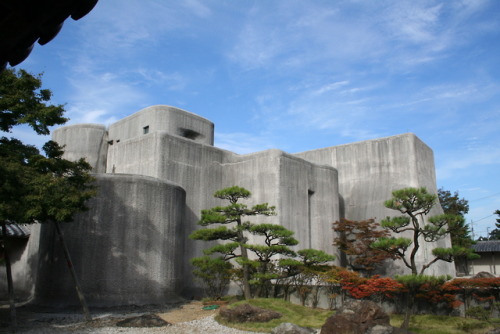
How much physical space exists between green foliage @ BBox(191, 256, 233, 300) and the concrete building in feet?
3.31

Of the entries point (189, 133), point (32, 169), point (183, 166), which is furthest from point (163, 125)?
point (32, 169)

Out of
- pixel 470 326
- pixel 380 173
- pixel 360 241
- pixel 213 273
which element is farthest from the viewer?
pixel 380 173

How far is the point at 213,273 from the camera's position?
15.4 metres

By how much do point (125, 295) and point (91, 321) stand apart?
2.58m

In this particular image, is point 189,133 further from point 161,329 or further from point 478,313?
point 478,313

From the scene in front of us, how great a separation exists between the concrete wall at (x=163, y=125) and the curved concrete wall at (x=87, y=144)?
773mm

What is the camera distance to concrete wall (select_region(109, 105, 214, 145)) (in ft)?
68.5

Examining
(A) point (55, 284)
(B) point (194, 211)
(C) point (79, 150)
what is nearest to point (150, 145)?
(B) point (194, 211)

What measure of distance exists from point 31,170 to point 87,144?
11.1 m

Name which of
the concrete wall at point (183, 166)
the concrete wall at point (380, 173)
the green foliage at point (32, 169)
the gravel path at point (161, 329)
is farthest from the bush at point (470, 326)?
the green foliage at point (32, 169)

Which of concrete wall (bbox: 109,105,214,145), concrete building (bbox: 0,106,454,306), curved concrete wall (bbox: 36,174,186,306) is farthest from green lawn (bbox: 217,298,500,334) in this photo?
concrete wall (bbox: 109,105,214,145)

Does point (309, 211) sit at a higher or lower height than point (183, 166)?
lower

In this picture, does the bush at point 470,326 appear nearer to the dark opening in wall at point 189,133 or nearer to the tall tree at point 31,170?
the tall tree at point 31,170

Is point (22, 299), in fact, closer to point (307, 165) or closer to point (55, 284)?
point (55, 284)
